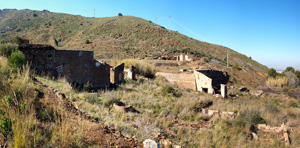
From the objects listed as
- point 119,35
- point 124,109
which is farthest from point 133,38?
point 124,109

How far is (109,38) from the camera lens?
40.1 meters

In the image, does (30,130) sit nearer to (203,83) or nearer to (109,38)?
(203,83)

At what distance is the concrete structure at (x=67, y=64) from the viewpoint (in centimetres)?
739

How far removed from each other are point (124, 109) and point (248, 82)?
1054 inches

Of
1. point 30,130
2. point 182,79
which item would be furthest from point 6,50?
point 182,79

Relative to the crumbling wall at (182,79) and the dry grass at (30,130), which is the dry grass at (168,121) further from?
the crumbling wall at (182,79)

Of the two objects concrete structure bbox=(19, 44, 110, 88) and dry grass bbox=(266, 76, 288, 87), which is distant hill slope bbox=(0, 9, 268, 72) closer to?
dry grass bbox=(266, 76, 288, 87)

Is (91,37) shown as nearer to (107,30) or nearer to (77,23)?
(107,30)

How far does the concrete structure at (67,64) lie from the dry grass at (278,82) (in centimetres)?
2746

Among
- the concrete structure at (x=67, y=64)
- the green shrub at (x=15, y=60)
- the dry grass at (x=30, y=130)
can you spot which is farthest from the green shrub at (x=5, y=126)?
the concrete structure at (x=67, y=64)

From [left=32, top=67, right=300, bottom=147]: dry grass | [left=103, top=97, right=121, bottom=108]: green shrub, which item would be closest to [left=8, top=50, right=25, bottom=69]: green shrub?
[left=32, top=67, right=300, bottom=147]: dry grass

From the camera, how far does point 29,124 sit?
2.37m

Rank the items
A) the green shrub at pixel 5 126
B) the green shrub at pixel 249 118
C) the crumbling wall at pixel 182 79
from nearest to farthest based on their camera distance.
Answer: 1. the green shrub at pixel 5 126
2. the green shrub at pixel 249 118
3. the crumbling wall at pixel 182 79

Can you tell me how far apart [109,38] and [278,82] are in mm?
34657
